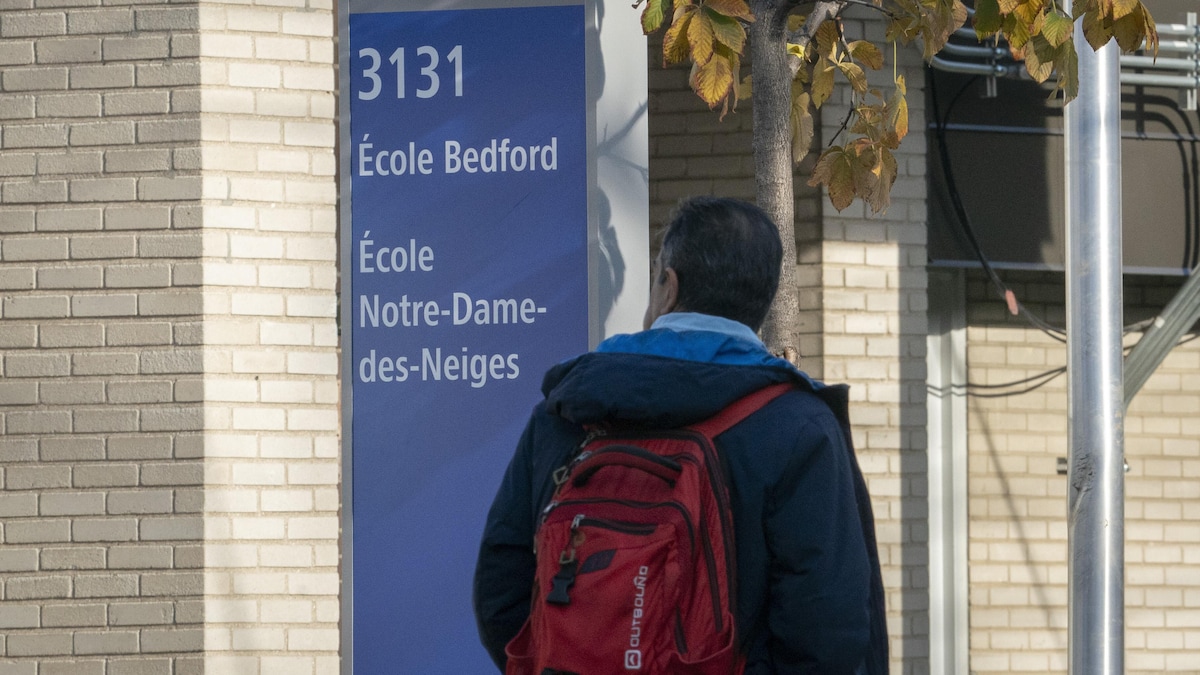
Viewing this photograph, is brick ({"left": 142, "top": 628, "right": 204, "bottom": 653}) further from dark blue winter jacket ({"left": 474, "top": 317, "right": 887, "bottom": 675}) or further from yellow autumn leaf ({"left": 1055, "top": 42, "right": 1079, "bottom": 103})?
yellow autumn leaf ({"left": 1055, "top": 42, "right": 1079, "bottom": 103})

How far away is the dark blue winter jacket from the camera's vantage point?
81.6 inches

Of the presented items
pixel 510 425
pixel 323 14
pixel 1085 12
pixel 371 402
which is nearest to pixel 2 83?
pixel 323 14

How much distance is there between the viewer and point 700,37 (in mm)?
2896

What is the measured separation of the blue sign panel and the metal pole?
172 cm

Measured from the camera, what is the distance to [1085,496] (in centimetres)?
480

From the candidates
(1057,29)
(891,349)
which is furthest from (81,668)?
(1057,29)

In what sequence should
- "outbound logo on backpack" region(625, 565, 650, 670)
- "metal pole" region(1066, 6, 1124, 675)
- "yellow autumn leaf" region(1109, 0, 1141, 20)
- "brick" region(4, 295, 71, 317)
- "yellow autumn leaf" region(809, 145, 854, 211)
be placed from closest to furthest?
1. "outbound logo on backpack" region(625, 565, 650, 670)
2. "yellow autumn leaf" region(1109, 0, 1141, 20)
3. "yellow autumn leaf" region(809, 145, 854, 211)
4. "metal pole" region(1066, 6, 1124, 675)
5. "brick" region(4, 295, 71, 317)

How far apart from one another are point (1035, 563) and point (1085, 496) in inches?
76.4

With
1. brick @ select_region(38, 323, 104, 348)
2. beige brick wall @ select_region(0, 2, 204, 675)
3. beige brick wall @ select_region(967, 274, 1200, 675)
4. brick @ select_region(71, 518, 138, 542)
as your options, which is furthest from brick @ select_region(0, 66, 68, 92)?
beige brick wall @ select_region(967, 274, 1200, 675)

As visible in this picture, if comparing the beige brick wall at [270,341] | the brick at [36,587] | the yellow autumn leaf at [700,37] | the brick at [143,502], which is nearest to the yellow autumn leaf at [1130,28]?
the yellow autumn leaf at [700,37]

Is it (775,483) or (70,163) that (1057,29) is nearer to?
(775,483)

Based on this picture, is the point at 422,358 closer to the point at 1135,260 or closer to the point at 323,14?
the point at 323,14

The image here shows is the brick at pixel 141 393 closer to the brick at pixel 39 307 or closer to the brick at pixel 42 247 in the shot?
the brick at pixel 39 307

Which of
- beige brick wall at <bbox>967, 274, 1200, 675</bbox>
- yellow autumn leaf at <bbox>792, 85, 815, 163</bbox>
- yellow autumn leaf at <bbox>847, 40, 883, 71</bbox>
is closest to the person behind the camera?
yellow autumn leaf at <bbox>847, 40, 883, 71</bbox>
